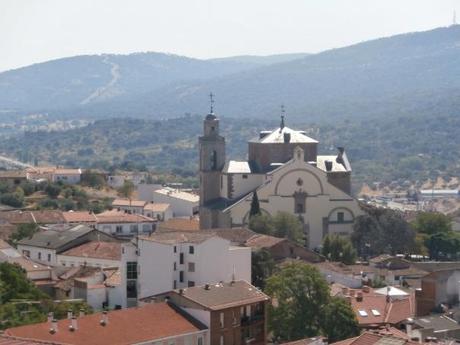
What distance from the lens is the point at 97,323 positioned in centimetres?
4028

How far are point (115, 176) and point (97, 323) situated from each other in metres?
82.6

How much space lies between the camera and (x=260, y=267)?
55469 mm

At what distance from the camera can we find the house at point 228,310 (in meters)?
42.7

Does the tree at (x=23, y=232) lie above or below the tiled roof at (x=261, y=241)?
below

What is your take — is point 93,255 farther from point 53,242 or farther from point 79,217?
point 79,217

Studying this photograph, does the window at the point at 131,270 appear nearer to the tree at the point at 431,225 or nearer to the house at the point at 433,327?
the house at the point at 433,327

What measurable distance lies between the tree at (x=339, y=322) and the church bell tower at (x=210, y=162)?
36473 mm

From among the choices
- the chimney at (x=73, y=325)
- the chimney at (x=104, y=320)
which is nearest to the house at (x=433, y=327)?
the chimney at (x=104, y=320)

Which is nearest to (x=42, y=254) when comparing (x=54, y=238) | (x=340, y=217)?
(x=54, y=238)

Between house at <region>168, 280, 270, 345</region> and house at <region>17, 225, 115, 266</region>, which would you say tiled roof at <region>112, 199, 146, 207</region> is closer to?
house at <region>17, 225, 115, 266</region>

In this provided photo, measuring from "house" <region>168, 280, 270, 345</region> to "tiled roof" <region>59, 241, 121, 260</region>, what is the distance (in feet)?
42.7

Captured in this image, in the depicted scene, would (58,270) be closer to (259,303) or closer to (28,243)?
(28,243)

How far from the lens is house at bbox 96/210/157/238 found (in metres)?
76.3

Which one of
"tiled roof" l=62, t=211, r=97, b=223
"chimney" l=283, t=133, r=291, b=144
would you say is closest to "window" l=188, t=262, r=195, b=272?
"tiled roof" l=62, t=211, r=97, b=223
